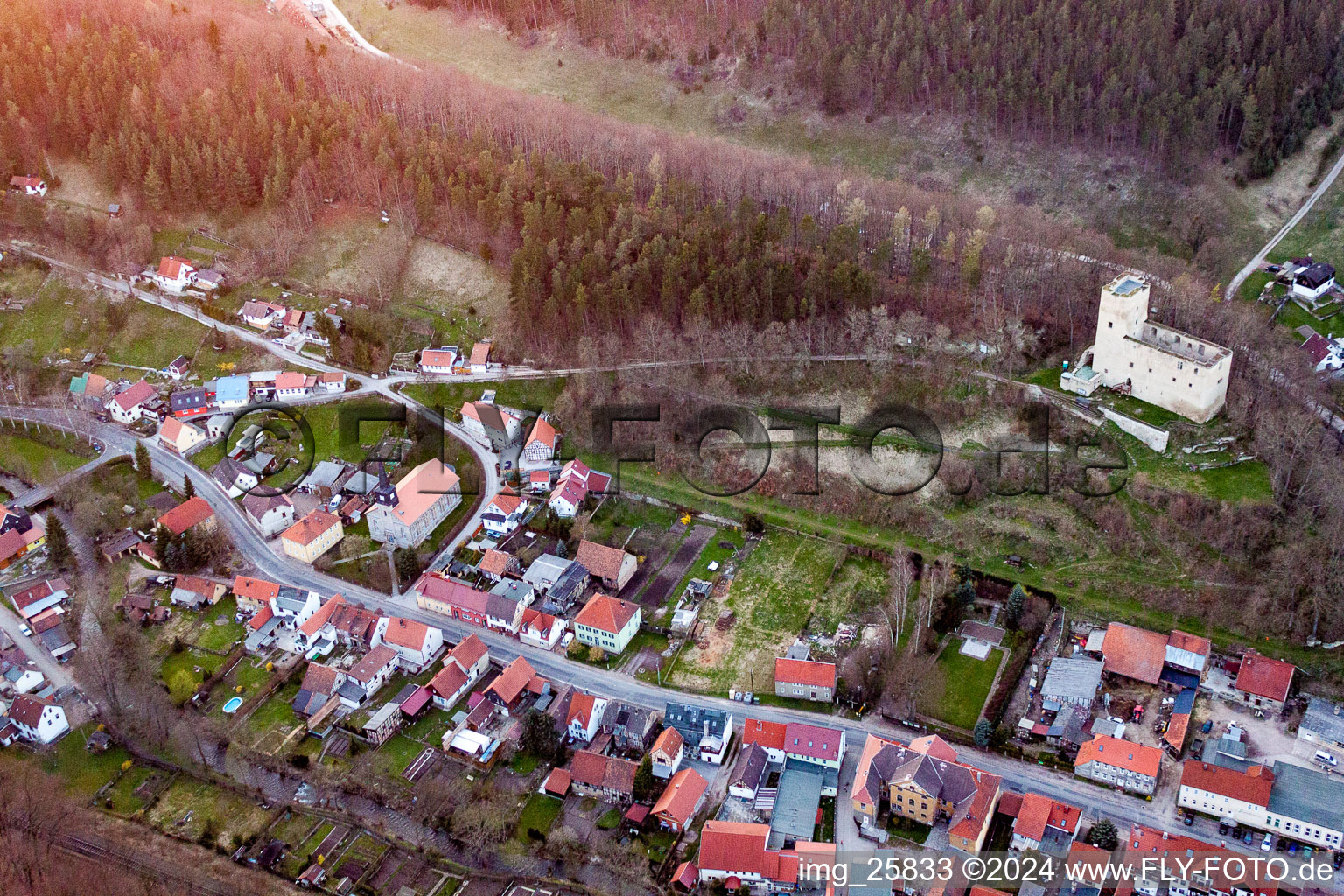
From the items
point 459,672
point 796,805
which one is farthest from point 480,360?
point 796,805

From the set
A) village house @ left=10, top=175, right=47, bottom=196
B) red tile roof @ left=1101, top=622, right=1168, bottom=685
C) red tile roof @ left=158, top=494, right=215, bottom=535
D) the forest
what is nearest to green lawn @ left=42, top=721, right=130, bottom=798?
red tile roof @ left=158, top=494, right=215, bottom=535

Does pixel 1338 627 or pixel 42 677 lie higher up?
pixel 1338 627

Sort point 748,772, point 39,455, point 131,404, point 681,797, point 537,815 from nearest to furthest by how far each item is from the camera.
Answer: point 681,797 < point 537,815 < point 748,772 < point 39,455 < point 131,404

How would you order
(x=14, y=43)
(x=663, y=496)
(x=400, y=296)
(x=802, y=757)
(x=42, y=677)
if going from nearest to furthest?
(x=802, y=757)
(x=42, y=677)
(x=663, y=496)
(x=400, y=296)
(x=14, y=43)

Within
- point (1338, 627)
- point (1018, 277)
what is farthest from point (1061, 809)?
point (1018, 277)

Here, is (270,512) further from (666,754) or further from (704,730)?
(704,730)

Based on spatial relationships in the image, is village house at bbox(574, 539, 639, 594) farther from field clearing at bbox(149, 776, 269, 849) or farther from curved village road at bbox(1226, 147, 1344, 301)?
curved village road at bbox(1226, 147, 1344, 301)

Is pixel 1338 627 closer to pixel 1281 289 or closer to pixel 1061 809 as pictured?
pixel 1061 809

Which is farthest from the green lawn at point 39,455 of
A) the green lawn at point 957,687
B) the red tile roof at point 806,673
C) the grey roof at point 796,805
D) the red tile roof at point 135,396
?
the green lawn at point 957,687
